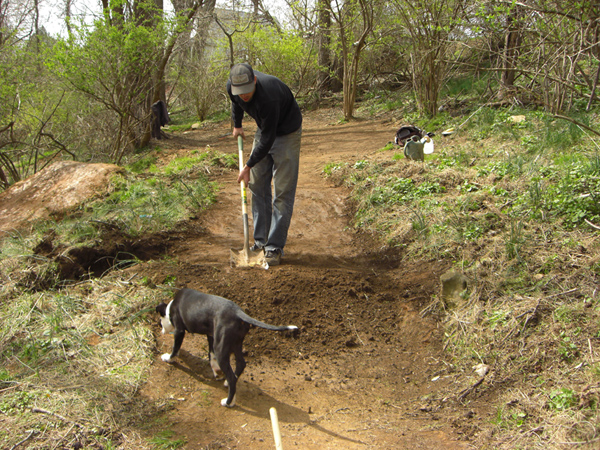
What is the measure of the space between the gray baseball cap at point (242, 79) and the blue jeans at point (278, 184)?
23.3 inches

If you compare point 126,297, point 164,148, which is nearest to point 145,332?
point 126,297

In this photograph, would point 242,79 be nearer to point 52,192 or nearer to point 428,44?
point 52,192

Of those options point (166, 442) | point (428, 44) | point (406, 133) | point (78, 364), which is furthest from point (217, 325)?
point (428, 44)

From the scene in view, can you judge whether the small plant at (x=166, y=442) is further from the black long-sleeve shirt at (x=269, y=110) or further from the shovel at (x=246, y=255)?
the black long-sleeve shirt at (x=269, y=110)

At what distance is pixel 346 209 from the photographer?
21.0 feet

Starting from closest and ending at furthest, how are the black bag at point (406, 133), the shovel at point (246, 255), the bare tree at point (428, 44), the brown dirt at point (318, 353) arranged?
the brown dirt at point (318, 353) → the shovel at point (246, 255) → the black bag at point (406, 133) → the bare tree at point (428, 44)

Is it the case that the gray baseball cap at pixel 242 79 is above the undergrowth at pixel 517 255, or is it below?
above

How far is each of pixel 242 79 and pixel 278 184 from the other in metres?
1.09

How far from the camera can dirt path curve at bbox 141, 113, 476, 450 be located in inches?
108

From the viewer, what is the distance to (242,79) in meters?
3.93

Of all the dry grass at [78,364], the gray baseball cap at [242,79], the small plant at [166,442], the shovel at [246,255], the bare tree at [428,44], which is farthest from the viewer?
the bare tree at [428,44]

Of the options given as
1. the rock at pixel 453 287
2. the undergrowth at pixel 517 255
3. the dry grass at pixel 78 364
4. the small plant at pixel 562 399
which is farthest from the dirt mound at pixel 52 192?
the small plant at pixel 562 399

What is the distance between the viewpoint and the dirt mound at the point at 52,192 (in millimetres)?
5804

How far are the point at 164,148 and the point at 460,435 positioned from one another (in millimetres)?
10792
